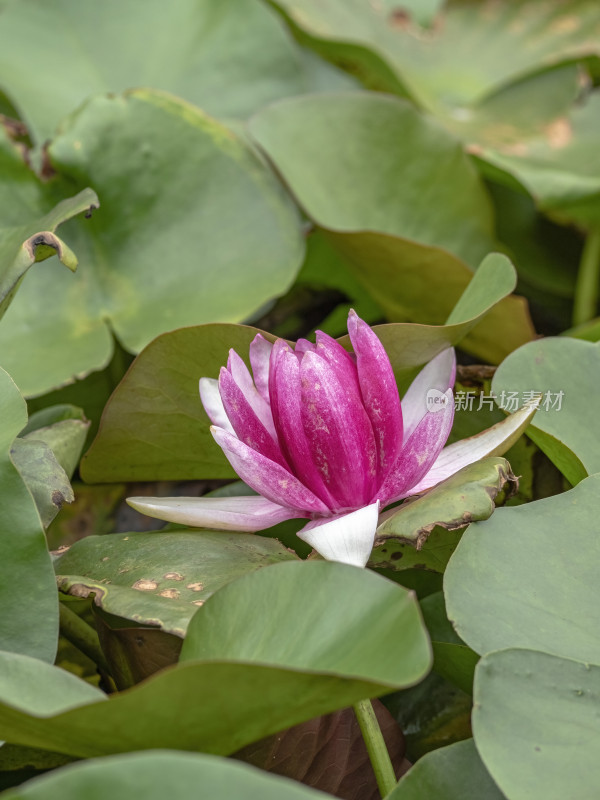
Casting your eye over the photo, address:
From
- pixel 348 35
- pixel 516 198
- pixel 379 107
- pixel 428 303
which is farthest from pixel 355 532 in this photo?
pixel 348 35

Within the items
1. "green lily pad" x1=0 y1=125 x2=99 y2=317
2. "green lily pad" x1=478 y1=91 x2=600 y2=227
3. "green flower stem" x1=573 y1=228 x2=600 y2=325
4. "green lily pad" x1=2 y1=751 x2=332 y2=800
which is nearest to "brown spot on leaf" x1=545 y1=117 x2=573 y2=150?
"green lily pad" x1=478 y1=91 x2=600 y2=227

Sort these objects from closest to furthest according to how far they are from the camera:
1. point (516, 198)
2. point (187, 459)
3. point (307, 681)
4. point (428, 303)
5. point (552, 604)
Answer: point (307, 681) < point (552, 604) < point (187, 459) < point (428, 303) < point (516, 198)

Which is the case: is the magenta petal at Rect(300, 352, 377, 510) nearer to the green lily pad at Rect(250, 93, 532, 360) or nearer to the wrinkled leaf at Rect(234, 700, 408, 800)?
the wrinkled leaf at Rect(234, 700, 408, 800)

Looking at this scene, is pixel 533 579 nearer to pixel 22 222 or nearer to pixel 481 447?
pixel 481 447

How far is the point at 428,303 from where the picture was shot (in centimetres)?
81

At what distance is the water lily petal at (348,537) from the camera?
43cm

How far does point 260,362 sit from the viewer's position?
0.52m

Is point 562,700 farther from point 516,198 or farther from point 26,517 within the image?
point 516,198

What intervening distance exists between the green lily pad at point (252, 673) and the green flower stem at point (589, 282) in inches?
27.0

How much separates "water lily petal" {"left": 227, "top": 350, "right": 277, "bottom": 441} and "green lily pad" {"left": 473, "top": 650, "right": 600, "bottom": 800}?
187 millimetres

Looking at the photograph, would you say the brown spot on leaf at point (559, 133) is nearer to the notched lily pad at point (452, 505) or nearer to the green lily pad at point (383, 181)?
the green lily pad at point (383, 181)

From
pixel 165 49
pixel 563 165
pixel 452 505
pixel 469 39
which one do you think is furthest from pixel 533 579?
pixel 469 39

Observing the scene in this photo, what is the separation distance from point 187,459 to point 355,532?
0.67 ft

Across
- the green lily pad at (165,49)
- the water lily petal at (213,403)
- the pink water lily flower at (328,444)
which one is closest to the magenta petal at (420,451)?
the pink water lily flower at (328,444)
